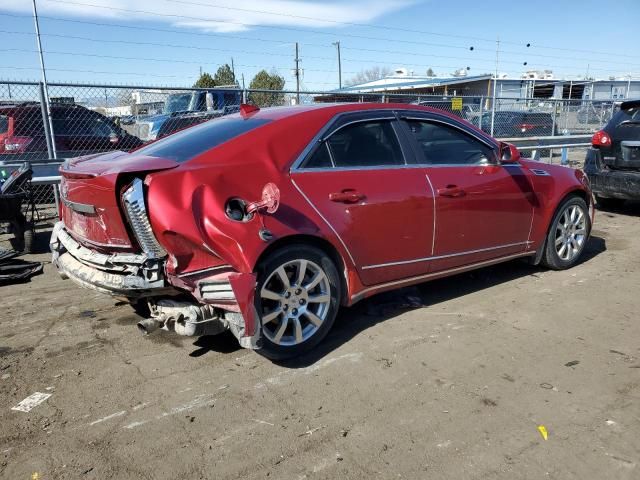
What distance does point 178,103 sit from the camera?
1212 centimetres

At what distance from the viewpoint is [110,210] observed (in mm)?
3396

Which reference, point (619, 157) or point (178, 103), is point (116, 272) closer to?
point (619, 157)

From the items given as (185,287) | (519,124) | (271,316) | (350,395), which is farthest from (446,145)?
(519,124)

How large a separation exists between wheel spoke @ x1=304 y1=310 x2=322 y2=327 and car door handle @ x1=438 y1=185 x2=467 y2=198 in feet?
4.79

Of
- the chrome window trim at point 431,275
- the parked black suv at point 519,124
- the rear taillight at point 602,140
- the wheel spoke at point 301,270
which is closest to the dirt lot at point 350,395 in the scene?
the chrome window trim at point 431,275

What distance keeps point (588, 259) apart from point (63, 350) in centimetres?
545

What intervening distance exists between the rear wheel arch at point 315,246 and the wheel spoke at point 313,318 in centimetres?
29

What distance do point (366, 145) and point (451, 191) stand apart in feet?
2.76

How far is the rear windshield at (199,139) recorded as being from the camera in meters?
3.71

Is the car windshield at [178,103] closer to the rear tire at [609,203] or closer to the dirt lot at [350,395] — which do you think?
the dirt lot at [350,395]

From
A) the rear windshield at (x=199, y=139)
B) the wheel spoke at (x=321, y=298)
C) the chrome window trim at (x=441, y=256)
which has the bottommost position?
the wheel spoke at (x=321, y=298)

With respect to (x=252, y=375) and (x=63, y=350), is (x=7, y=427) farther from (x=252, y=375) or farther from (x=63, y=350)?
(x=252, y=375)

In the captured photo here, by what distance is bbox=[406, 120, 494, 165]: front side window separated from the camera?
442cm

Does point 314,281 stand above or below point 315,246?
below
